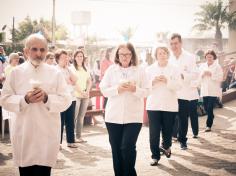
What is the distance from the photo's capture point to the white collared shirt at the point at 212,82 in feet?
35.6

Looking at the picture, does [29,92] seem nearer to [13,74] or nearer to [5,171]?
[13,74]

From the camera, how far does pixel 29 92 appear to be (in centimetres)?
434

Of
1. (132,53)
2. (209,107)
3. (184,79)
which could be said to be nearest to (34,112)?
(132,53)

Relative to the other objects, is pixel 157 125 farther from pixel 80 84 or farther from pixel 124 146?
pixel 80 84

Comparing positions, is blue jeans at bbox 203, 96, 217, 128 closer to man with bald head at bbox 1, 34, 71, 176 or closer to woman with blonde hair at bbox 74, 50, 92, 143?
woman with blonde hair at bbox 74, 50, 92, 143

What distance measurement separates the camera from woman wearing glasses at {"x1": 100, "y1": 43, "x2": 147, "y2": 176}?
19.0 feet

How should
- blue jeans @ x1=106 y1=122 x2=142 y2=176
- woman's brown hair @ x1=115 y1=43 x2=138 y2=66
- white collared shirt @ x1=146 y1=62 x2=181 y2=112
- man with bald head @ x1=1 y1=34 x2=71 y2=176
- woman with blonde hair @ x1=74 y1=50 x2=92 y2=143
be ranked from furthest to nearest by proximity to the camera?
1. woman with blonde hair @ x1=74 y1=50 x2=92 y2=143
2. white collared shirt @ x1=146 y1=62 x2=181 y2=112
3. woman's brown hair @ x1=115 y1=43 x2=138 y2=66
4. blue jeans @ x1=106 y1=122 x2=142 y2=176
5. man with bald head @ x1=1 y1=34 x2=71 y2=176

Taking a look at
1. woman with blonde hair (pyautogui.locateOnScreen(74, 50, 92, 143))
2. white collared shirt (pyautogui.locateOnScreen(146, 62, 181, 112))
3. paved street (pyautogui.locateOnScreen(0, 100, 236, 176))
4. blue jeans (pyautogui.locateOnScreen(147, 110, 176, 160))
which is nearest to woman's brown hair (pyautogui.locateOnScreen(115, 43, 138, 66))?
white collared shirt (pyautogui.locateOnScreen(146, 62, 181, 112))

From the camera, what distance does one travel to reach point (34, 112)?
452cm

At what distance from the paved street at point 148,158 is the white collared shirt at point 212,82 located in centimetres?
104

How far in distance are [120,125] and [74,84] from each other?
3357 millimetres

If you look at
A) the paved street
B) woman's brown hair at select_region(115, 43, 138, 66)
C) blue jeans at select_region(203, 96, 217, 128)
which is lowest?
the paved street

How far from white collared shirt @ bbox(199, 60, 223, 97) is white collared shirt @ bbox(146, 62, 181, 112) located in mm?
3502

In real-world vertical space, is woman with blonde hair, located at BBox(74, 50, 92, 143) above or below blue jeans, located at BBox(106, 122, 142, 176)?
above
